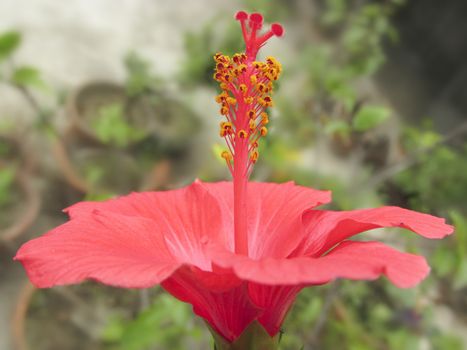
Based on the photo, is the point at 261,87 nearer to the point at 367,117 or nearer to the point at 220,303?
the point at 220,303

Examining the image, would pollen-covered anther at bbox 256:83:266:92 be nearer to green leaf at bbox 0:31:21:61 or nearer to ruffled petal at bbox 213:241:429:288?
ruffled petal at bbox 213:241:429:288

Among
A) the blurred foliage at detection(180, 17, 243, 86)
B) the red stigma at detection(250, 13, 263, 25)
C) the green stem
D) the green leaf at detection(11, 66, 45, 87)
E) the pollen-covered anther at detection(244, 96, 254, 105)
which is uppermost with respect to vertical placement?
the blurred foliage at detection(180, 17, 243, 86)

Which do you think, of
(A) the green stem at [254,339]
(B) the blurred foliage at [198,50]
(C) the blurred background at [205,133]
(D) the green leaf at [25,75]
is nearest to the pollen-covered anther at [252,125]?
(A) the green stem at [254,339]

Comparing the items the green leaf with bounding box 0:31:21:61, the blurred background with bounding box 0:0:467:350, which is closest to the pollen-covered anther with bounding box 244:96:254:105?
the blurred background with bounding box 0:0:467:350

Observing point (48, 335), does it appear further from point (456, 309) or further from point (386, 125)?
point (386, 125)

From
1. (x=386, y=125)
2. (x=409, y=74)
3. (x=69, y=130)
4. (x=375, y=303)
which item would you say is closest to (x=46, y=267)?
(x=375, y=303)

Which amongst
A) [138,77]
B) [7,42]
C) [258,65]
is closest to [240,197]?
[258,65]
